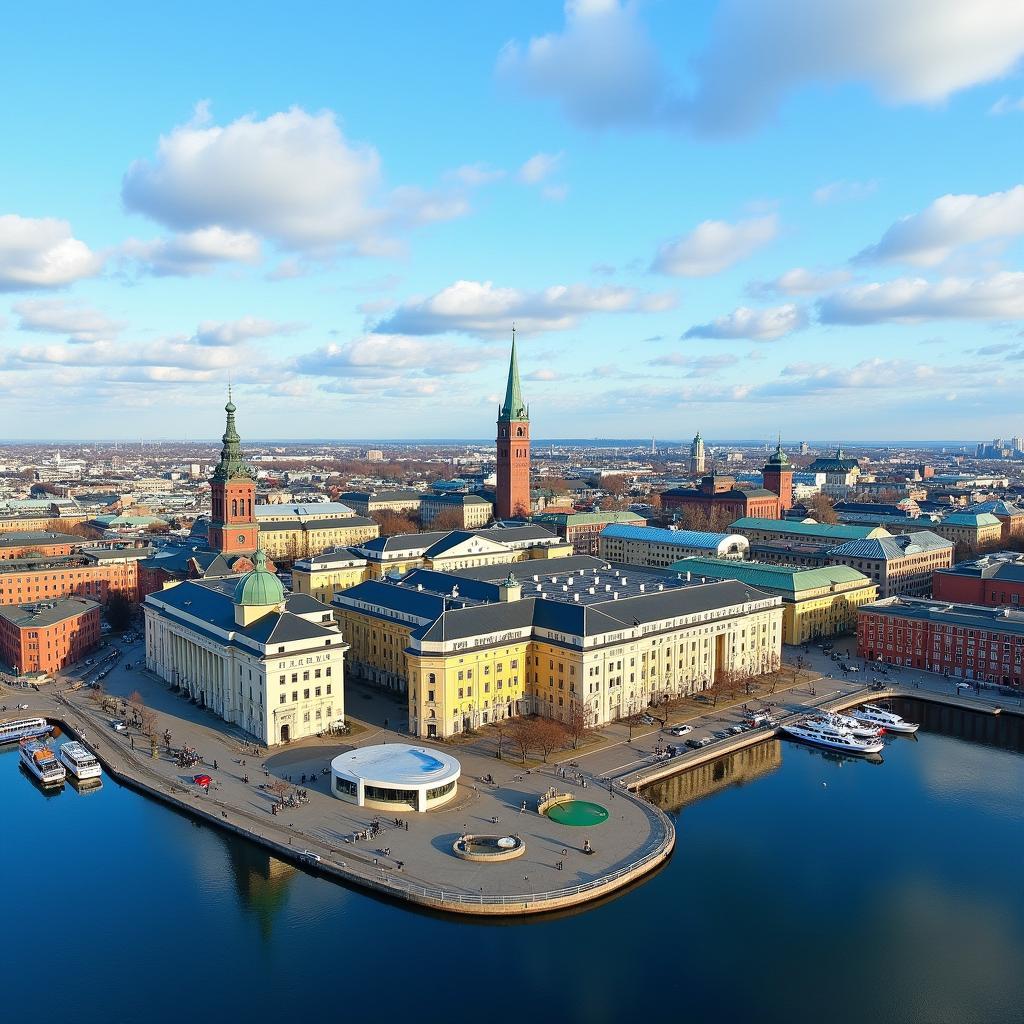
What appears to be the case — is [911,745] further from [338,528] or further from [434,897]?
[338,528]

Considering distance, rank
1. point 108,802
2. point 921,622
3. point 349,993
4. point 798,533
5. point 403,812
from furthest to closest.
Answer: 1. point 798,533
2. point 921,622
3. point 108,802
4. point 403,812
5. point 349,993

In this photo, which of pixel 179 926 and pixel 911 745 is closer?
pixel 179 926

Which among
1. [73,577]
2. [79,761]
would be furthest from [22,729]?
[73,577]

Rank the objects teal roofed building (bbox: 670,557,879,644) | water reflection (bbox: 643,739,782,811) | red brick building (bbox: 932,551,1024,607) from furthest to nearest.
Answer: teal roofed building (bbox: 670,557,879,644), red brick building (bbox: 932,551,1024,607), water reflection (bbox: 643,739,782,811)

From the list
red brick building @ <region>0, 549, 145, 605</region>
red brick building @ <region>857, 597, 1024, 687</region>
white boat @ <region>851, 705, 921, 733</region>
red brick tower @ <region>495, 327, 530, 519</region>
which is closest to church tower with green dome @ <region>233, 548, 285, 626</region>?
white boat @ <region>851, 705, 921, 733</region>

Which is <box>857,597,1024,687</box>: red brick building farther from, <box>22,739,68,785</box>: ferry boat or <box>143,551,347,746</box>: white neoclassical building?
<box>22,739,68,785</box>: ferry boat

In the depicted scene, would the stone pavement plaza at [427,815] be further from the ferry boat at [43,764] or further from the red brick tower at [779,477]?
the red brick tower at [779,477]

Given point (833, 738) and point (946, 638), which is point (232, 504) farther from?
point (946, 638)

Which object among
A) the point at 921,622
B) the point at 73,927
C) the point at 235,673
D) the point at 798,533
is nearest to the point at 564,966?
the point at 73,927
